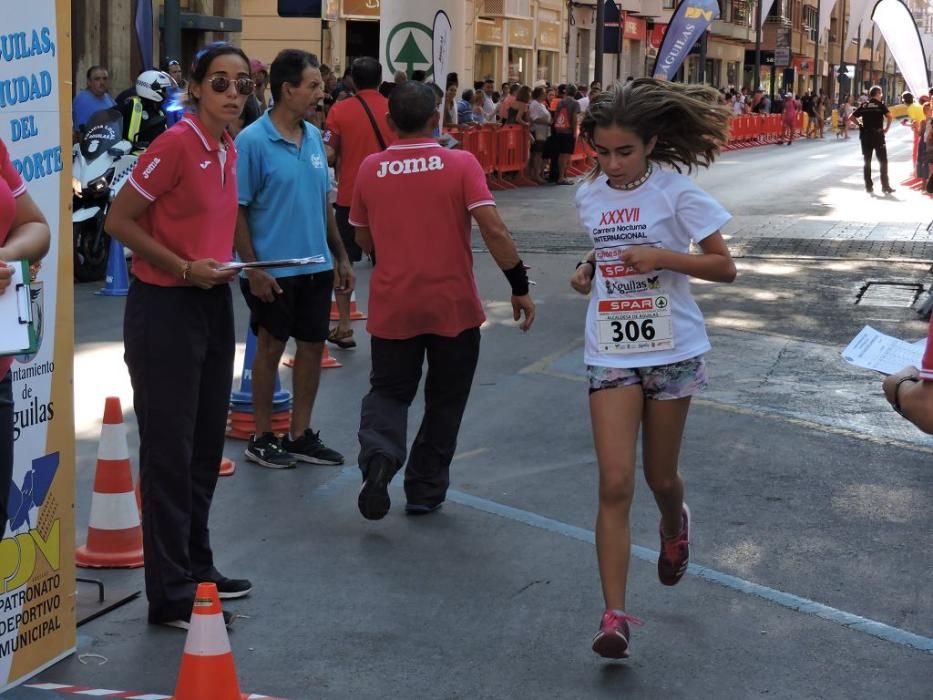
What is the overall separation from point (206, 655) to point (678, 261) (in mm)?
1880

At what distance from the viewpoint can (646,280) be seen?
496cm

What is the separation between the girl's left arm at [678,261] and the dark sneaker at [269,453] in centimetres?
289

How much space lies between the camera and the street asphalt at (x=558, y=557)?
185 inches

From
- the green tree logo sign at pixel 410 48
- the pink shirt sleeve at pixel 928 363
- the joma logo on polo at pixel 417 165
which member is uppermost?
the green tree logo sign at pixel 410 48

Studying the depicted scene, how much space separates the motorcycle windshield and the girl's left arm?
966 cm

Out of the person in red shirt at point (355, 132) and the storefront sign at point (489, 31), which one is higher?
the storefront sign at point (489, 31)

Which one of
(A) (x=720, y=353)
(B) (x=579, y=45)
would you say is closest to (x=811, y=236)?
(A) (x=720, y=353)

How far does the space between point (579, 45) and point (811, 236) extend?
40.5m

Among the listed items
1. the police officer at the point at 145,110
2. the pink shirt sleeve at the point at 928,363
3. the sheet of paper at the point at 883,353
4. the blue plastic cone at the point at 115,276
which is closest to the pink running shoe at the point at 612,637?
the sheet of paper at the point at 883,353

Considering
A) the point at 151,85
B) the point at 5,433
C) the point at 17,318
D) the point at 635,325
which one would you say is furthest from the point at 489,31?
the point at 17,318

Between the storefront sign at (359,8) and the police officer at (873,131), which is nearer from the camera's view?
the police officer at (873,131)

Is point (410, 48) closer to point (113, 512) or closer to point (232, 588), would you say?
point (113, 512)

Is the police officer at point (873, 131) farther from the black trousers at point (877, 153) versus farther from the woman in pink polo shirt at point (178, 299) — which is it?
the woman in pink polo shirt at point (178, 299)

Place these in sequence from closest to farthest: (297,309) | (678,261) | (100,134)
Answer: (678,261), (297,309), (100,134)
